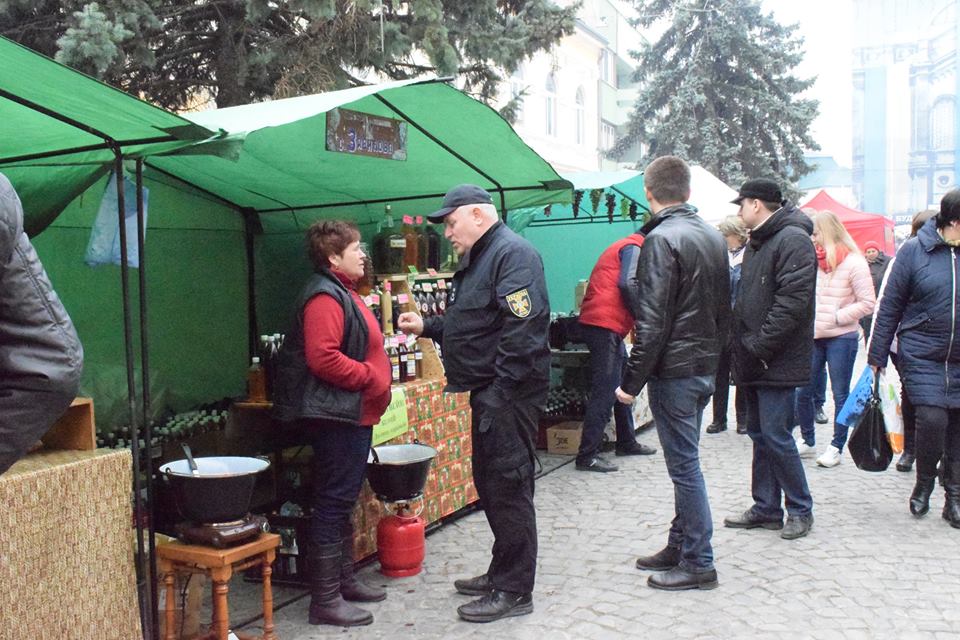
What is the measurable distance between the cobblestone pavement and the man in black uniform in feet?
0.86

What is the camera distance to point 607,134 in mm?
33375

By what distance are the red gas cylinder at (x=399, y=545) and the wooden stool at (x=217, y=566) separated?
37.6 inches

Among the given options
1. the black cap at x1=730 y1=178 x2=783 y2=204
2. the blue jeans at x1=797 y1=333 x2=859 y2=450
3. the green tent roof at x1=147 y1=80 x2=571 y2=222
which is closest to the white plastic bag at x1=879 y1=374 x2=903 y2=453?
the blue jeans at x1=797 y1=333 x2=859 y2=450

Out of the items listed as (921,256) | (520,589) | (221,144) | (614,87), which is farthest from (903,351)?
(614,87)

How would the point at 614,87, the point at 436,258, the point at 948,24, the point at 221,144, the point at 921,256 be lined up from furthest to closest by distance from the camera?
the point at 948,24
the point at 614,87
the point at 436,258
the point at 921,256
the point at 221,144

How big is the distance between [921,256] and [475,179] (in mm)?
2803

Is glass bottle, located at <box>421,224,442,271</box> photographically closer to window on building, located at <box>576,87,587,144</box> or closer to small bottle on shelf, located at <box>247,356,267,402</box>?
small bottle on shelf, located at <box>247,356,267,402</box>

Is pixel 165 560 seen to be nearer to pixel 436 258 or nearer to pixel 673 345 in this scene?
pixel 673 345

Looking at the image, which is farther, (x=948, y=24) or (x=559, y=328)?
(x=948, y=24)

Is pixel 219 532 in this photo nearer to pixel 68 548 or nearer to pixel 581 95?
pixel 68 548

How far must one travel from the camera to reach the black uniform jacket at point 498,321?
12.4 feet

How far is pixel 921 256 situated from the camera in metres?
5.24

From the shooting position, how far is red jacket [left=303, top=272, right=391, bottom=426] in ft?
12.7

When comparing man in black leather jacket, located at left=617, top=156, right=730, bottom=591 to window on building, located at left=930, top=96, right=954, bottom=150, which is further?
window on building, located at left=930, top=96, right=954, bottom=150
